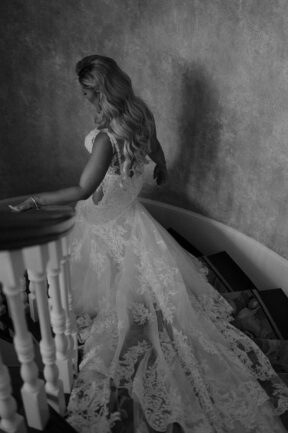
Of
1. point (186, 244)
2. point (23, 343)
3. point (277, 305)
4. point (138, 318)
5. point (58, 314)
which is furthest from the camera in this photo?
point (186, 244)

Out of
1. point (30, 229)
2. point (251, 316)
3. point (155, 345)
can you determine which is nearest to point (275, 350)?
point (251, 316)

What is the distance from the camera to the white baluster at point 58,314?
42.7 inches

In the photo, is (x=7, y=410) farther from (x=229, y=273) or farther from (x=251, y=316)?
(x=229, y=273)

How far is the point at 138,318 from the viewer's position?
201cm

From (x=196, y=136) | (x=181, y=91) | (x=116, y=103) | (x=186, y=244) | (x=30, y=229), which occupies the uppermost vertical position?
(x=181, y=91)

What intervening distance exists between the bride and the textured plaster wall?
1.73ft

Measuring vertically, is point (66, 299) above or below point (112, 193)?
below

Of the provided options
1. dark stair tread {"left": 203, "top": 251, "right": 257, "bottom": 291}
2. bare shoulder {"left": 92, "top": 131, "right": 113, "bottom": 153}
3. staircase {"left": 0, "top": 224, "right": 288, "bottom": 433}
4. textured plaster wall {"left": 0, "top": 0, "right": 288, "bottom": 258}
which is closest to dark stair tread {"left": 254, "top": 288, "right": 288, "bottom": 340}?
staircase {"left": 0, "top": 224, "right": 288, "bottom": 433}

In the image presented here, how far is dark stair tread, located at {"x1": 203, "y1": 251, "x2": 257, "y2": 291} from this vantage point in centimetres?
265

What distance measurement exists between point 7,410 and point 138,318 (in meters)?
0.95

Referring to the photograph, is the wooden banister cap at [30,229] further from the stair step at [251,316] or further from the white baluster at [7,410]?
the stair step at [251,316]

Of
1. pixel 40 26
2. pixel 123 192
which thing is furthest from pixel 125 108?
pixel 40 26

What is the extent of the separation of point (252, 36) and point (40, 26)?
1.62 metres

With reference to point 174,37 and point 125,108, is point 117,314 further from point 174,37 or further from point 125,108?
point 174,37
